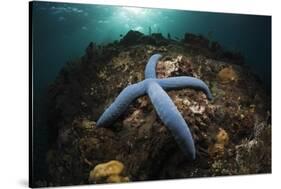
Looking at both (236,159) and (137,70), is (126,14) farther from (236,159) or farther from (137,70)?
→ (236,159)

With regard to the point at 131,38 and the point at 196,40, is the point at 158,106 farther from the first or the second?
the point at 196,40

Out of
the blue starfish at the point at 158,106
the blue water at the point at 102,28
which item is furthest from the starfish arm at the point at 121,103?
the blue water at the point at 102,28

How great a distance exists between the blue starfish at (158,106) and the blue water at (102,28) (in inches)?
20.7

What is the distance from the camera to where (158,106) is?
633 cm

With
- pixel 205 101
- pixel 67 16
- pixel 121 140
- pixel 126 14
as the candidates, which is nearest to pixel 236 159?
pixel 205 101

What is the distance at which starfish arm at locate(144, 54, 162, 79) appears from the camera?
647 cm

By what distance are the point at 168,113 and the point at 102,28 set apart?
3.72ft

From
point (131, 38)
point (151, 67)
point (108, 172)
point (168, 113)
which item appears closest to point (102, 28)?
point (131, 38)

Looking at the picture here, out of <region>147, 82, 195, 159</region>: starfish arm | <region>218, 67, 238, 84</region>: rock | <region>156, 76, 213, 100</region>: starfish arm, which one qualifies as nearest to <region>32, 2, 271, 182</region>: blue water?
<region>218, 67, 238, 84</region>: rock

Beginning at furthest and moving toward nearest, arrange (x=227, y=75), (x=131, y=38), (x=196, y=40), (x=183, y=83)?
(x=227, y=75), (x=196, y=40), (x=183, y=83), (x=131, y=38)

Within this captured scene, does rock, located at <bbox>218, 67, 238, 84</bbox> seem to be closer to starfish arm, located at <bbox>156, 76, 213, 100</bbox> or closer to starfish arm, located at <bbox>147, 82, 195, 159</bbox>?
starfish arm, located at <bbox>156, 76, 213, 100</bbox>

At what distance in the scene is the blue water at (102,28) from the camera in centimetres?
602

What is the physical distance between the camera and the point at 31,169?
237 inches

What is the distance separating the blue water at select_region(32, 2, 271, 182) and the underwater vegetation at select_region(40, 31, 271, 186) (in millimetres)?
102
